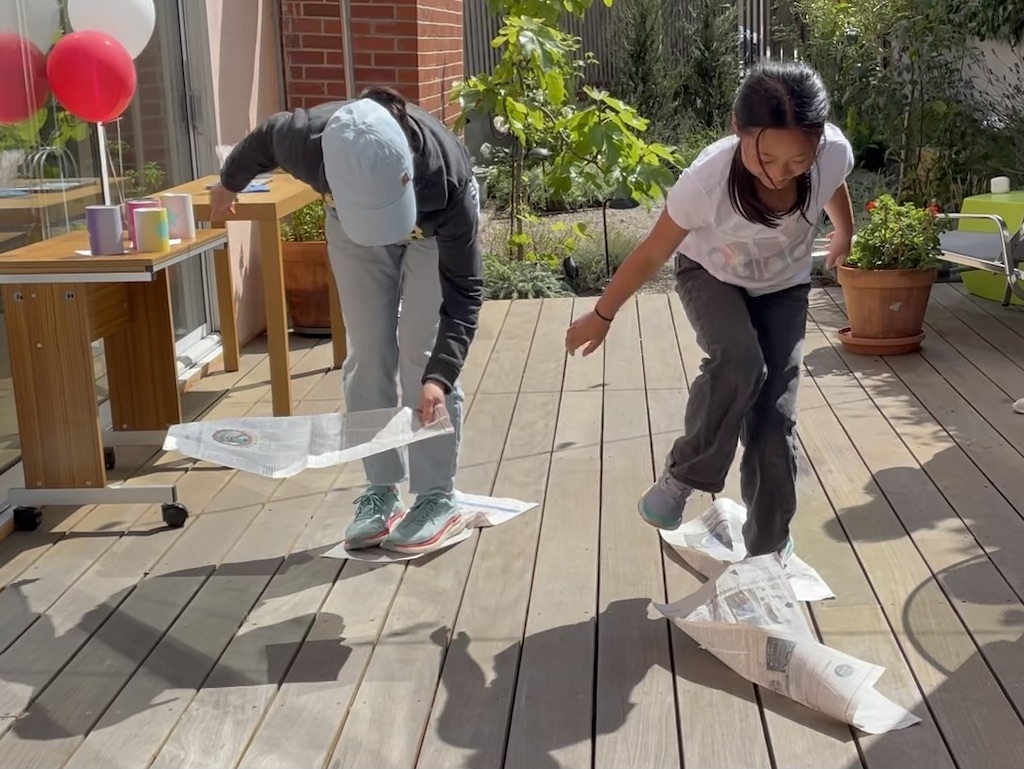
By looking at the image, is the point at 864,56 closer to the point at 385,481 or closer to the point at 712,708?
the point at 385,481

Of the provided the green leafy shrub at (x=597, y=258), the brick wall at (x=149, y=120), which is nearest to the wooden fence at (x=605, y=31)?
the green leafy shrub at (x=597, y=258)

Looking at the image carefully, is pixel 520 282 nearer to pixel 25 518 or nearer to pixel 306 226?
pixel 306 226

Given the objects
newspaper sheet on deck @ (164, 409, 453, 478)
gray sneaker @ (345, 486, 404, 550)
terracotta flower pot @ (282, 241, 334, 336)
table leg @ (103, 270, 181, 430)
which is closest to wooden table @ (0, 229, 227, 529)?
table leg @ (103, 270, 181, 430)

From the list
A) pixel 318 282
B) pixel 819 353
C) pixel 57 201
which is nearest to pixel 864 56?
pixel 819 353

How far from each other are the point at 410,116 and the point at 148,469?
5.95 ft

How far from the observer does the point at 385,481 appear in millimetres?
3227

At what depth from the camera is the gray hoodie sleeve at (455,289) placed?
109 inches

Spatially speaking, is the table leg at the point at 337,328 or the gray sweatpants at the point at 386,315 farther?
the table leg at the point at 337,328

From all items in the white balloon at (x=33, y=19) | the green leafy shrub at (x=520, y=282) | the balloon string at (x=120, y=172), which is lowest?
the green leafy shrub at (x=520, y=282)

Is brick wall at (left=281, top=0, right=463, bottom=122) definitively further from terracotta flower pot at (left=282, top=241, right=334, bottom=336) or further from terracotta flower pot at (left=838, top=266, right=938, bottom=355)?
terracotta flower pot at (left=838, top=266, right=938, bottom=355)

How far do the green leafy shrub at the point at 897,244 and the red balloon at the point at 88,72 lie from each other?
3.06 m

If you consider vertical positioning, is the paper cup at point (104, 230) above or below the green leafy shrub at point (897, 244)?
above

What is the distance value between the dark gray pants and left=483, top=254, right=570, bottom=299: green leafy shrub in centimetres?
391

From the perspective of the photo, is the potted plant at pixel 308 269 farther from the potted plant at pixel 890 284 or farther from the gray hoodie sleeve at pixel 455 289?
the gray hoodie sleeve at pixel 455 289
